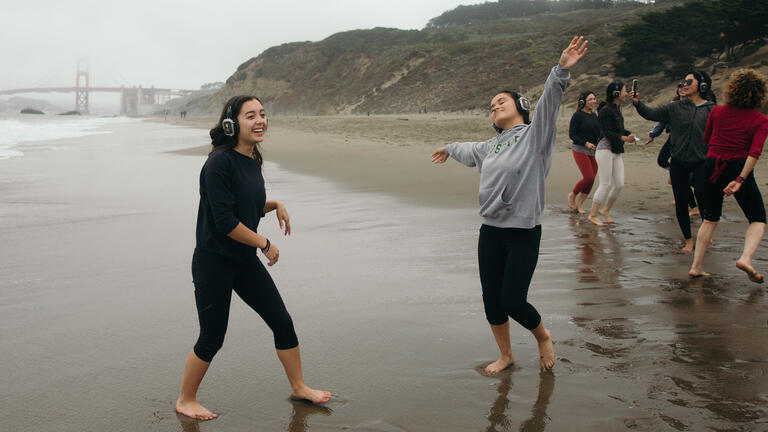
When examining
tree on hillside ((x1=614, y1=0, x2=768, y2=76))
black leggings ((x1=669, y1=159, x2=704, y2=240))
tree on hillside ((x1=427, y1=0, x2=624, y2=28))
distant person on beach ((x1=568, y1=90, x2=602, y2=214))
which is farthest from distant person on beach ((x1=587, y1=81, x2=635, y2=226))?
tree on hillside ((x1=427, y1=0, x2=624, y2=28))

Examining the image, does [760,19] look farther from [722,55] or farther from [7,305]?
[7,305]

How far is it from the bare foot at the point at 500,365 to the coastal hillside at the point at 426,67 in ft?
79.2

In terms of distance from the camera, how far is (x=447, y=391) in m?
3.11

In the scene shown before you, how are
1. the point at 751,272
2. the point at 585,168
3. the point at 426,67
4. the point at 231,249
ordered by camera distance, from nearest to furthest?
the point at 231,249
the point at 751,272
the point at 585,168
the point at 426,67

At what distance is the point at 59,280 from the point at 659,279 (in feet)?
16.0

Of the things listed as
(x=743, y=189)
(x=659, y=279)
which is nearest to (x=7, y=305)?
(x=659, y=279)

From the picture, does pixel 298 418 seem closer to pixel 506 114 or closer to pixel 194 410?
pixel 194 410

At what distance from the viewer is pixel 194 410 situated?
287 centimetres

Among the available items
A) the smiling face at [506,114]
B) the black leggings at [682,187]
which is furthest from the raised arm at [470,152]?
the black leggings at [682,187]

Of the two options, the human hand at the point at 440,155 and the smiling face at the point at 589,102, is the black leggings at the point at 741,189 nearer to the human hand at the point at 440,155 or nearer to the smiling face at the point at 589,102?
the human hand at the point at 440,155

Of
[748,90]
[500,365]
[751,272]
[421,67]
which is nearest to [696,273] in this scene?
[751,272]

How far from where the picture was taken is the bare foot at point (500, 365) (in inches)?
131

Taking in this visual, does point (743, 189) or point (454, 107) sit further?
point (454, 107)

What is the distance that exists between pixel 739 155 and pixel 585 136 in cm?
333
